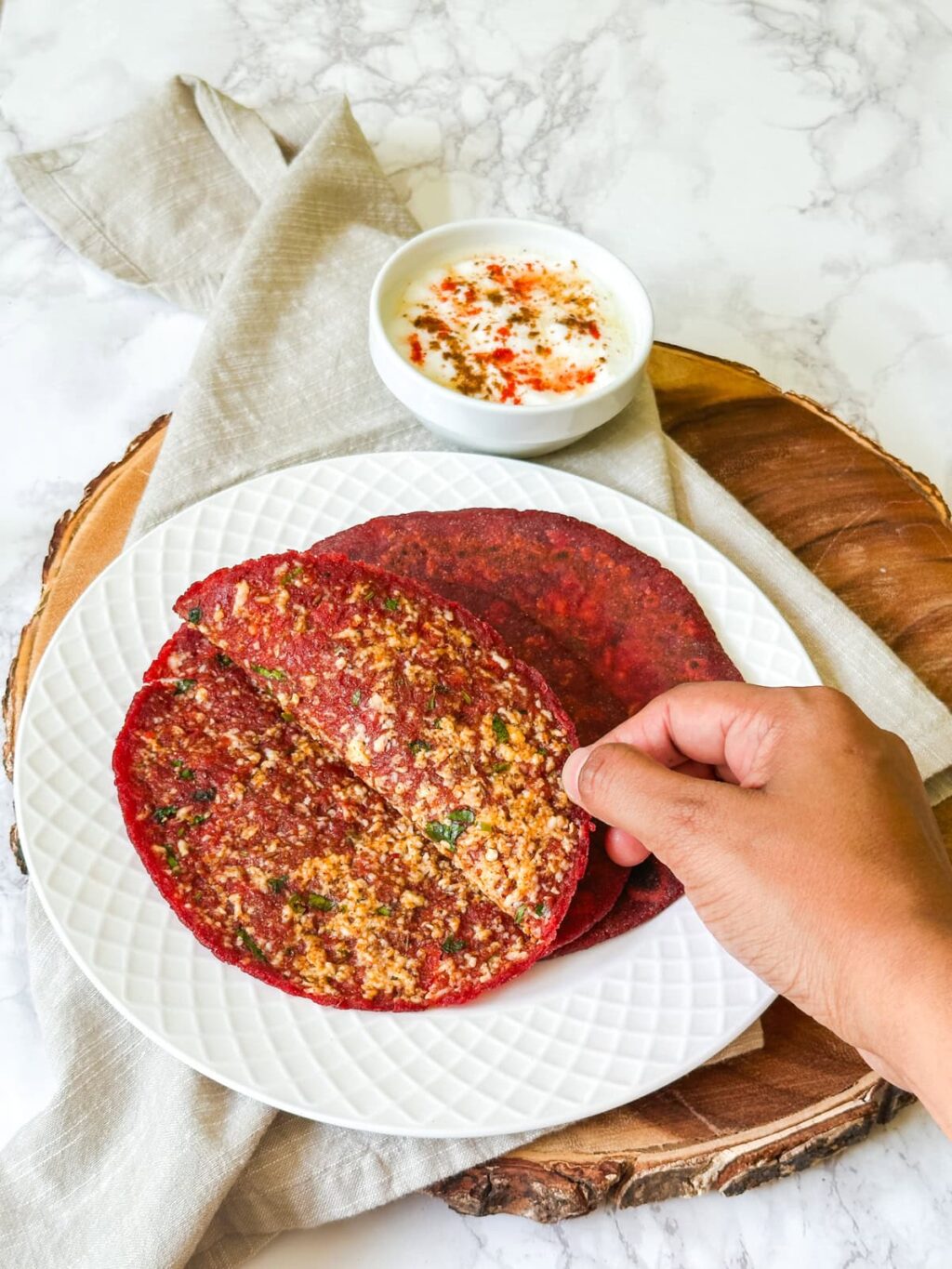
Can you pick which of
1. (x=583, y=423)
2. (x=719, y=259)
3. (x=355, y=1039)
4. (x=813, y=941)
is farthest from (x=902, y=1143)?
(x=719, y=259)

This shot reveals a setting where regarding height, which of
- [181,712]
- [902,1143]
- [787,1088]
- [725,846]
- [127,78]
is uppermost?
[127,78]

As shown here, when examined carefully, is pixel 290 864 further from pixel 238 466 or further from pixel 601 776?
pixel 238 466

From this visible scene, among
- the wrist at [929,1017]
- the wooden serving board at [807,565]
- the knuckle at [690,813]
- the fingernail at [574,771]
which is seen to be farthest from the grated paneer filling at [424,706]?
the wrist at [929,1017]

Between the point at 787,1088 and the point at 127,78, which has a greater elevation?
the point at 127,78

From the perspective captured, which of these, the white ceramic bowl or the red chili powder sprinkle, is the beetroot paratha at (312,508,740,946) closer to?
the white ceramic bowl

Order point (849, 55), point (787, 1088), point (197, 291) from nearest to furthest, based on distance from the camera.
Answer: point (787, 1088) → point (197, 291) → point (849, 55)

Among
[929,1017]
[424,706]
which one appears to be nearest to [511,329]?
[424,706]

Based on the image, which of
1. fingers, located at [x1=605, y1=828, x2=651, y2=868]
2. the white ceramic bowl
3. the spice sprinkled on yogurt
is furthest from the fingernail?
the spice sprinkled on yogurt

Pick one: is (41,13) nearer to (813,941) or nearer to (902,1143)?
(813,941)
